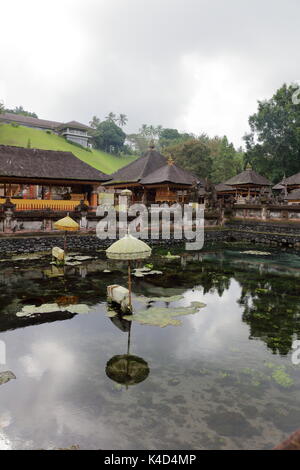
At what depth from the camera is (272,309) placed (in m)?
10.4

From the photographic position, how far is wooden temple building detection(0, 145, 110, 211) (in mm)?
23156

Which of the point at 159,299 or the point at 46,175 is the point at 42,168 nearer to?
the point at 46,175

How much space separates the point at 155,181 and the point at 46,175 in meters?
10.3

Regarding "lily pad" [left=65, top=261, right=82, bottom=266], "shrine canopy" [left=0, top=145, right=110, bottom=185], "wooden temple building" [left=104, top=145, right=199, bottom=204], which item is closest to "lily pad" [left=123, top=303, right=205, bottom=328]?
"lily pad" [left=65, top=261, right=82, bottom=266]

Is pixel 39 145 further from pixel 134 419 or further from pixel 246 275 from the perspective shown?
pixel 134 419

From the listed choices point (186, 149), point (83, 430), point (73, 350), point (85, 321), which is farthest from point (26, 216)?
point (186, 149)

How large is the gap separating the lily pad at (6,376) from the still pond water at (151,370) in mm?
79

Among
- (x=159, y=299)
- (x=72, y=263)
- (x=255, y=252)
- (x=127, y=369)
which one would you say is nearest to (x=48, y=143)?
(x=72, y=263)

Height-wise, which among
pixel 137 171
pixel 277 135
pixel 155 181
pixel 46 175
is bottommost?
pixel 46 175

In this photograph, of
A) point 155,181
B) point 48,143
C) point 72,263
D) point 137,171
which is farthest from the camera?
Result: point 48,143

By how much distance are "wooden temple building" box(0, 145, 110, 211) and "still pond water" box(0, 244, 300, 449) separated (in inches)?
478

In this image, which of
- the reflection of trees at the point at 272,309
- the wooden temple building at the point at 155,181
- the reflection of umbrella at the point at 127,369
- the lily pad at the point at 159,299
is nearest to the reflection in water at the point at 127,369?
the reflection of umbrella at the point at 127,369

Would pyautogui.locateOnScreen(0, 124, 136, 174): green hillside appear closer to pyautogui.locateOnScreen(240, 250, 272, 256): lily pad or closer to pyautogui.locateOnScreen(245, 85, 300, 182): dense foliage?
pyautogui.locateOnScreen(245, 85, 300, 182): dense foliage

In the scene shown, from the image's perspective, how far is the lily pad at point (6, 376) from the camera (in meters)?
6.01
